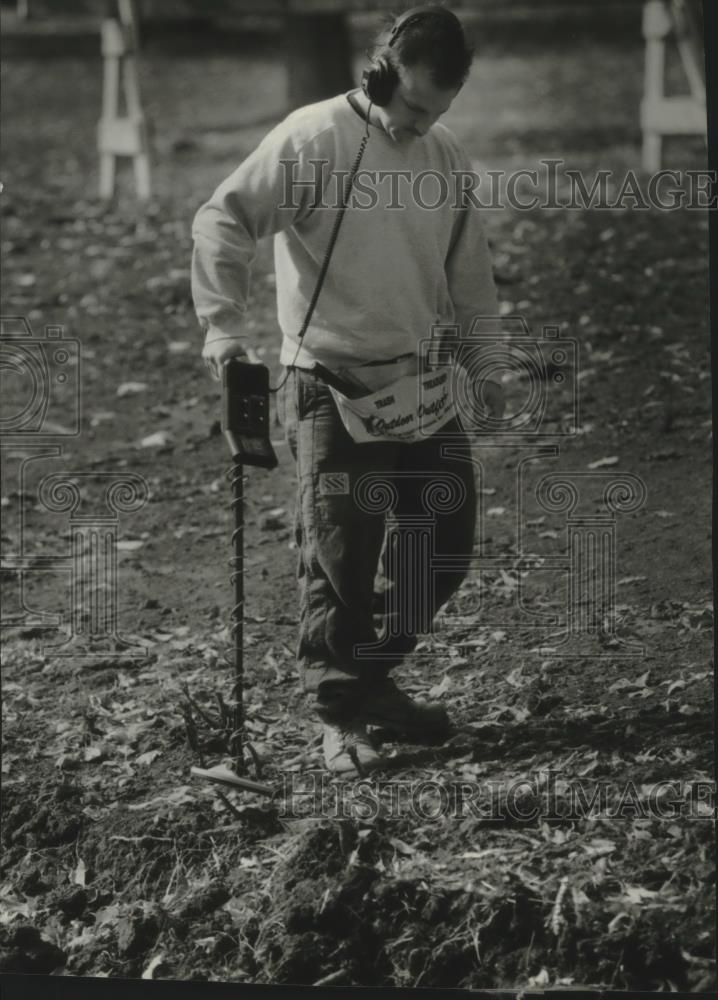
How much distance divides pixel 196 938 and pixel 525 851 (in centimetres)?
86

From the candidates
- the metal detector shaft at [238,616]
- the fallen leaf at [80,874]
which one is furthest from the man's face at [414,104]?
the fallen leaf at [80,874]

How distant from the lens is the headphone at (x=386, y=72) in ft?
11.9

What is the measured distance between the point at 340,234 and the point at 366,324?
236mm

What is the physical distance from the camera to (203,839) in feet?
12.6

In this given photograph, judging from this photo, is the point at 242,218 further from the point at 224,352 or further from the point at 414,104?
the point at 414,104

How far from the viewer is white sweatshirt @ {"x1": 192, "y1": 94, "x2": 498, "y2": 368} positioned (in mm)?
3658

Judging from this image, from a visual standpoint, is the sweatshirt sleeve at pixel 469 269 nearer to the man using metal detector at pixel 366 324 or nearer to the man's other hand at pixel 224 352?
the man using metal detector at pixel 366 324

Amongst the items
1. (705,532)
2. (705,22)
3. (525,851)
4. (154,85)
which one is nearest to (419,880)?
(525,851)

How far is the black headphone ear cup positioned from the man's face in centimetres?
2

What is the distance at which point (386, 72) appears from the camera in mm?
3633

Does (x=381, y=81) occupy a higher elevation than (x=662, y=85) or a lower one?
lower

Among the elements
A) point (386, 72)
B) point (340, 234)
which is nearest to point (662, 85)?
point (386, 72)

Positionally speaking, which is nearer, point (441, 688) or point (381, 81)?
point (381, 81)

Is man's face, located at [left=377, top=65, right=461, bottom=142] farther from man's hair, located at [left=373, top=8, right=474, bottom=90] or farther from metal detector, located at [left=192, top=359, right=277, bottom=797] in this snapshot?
metal detector, located at [left=192, top=359, right=277, bottom=797]
